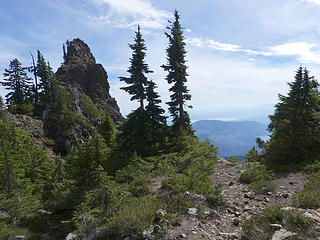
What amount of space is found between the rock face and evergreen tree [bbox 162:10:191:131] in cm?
3302

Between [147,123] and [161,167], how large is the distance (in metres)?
7.65

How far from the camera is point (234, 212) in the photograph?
22.7ft

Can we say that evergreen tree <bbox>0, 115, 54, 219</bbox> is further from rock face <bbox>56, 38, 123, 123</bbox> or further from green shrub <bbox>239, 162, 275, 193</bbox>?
rock face <bbox>56, 38, 123, 123</bbox>

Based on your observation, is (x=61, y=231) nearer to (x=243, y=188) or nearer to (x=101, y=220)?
(x=101, y=220)

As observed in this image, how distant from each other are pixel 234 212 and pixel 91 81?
2193 inches

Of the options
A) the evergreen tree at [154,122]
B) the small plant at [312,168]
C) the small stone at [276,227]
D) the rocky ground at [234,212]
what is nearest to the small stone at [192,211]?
the rocky ground at [234,212]

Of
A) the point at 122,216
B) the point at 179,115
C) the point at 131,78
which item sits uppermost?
the point at 131,78

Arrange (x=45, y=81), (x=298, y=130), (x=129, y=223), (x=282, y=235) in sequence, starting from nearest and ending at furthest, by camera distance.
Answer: (x=282, y=235) → (x=129, y=223) → (x=298, y=130) → (x=45, y=81)

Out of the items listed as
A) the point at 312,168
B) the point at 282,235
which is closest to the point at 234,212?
the point at 282,235

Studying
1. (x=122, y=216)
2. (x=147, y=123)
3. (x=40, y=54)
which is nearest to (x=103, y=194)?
(x=122, y=216)

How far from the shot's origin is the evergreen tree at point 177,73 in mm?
21953

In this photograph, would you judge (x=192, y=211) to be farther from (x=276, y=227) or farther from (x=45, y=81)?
(x=45, y=81)

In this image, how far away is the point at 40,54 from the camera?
38.0m

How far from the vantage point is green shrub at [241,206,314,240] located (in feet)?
15.7
